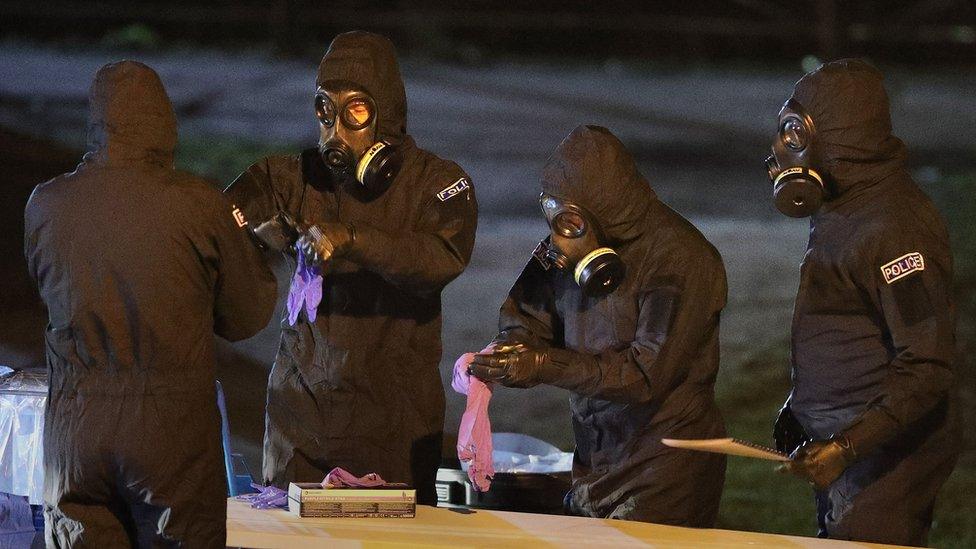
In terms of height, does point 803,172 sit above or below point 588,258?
above

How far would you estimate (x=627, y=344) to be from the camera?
12.4 feet

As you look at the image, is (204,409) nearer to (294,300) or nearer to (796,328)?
(294,300)

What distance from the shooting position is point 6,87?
866 centimetres

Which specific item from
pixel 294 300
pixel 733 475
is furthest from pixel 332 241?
pixel 733 475

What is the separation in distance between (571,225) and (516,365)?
1.23 feet

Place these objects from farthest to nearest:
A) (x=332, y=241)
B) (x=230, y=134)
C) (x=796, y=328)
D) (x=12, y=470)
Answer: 1. (x=230, y=134)
2. (x=12, y=470)
3. (x=796, y=328)
4. (x=332, y=241)

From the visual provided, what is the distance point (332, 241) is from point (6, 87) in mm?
5710

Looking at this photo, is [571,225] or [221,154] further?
[221,154]

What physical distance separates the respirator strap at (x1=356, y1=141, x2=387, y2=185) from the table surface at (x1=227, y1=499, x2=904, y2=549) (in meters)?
0.86

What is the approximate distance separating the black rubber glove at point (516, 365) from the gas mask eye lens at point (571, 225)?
297 millimetres

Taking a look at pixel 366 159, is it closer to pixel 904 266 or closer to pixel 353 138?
pixel 353 138

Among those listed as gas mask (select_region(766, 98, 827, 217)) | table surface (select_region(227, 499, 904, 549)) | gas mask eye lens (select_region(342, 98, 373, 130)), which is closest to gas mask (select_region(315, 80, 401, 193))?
gas mask eye lens (select_region(342, 98, 373, 130))

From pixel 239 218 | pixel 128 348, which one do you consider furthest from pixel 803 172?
pixel 128 348

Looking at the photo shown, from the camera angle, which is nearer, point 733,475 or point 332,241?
point 332,241
